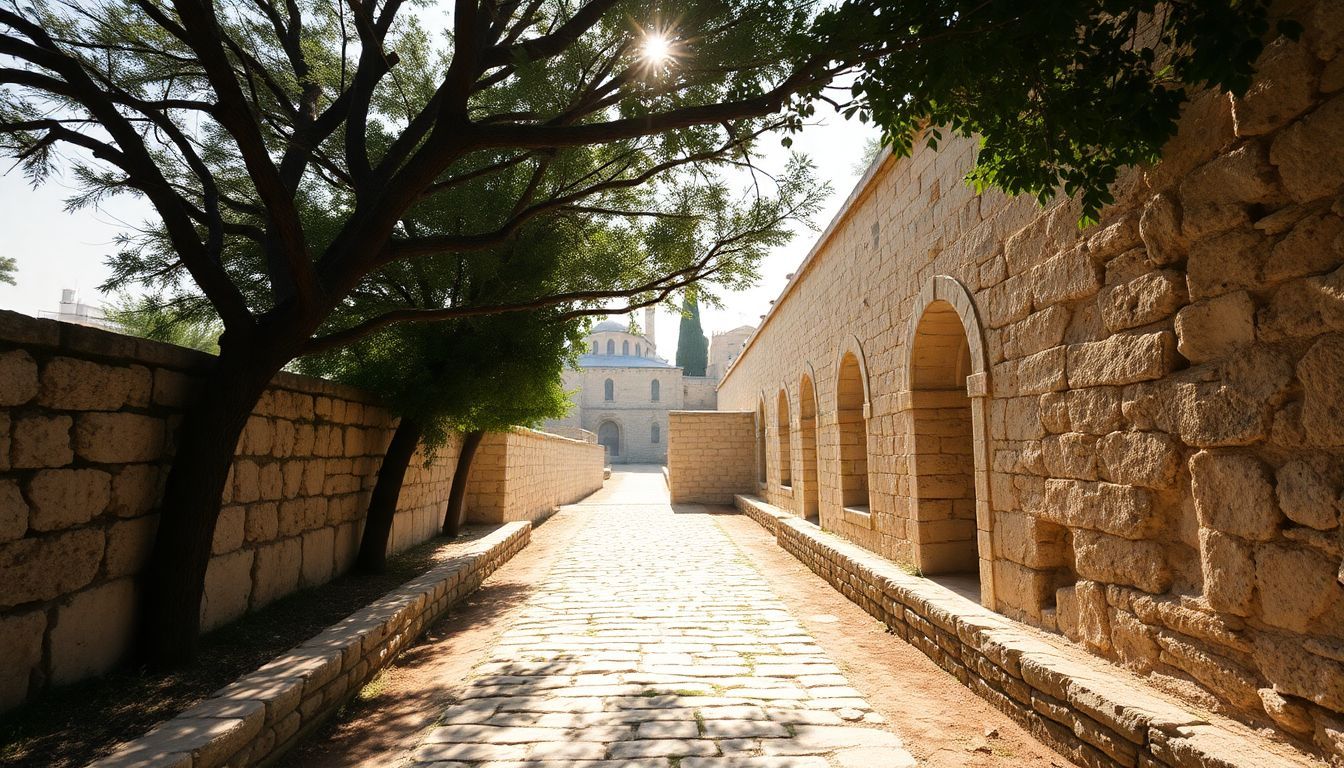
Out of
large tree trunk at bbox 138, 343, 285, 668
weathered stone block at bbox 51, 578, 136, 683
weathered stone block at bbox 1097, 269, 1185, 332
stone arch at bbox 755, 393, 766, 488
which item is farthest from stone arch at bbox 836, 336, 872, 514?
stone arch at bbox 755, 393, 766, 488

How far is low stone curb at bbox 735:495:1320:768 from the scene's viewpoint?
2.44 m

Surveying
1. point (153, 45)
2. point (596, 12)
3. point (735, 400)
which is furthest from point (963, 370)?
point (735, 400)

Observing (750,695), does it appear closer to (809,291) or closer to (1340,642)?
(1340,642)

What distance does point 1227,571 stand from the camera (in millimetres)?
2652

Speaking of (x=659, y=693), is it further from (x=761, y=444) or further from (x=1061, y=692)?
(x=761, y=444)

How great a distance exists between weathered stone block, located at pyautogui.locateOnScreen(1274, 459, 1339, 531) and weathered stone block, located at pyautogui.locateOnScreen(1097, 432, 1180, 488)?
0.54 m

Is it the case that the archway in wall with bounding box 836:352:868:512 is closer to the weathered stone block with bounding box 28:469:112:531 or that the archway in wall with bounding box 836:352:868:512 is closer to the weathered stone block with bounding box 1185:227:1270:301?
the weathered stone block with bounding box 1185:227:1270:301

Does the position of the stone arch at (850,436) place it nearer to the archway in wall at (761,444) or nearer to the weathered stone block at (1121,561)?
the weathered stone block at (1121,561)

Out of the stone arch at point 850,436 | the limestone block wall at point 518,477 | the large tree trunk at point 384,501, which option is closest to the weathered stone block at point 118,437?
the large tree trunk at point 384,501

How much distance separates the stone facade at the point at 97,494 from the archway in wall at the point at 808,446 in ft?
25.9

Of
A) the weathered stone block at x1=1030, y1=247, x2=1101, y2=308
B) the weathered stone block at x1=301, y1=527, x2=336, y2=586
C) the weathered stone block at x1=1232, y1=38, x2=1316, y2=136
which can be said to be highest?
the weathered stone block at x1=1232, y1=38, x2=1316, y2=136

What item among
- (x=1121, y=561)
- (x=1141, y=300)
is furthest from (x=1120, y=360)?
(x=1121, y=561)

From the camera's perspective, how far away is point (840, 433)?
885 centimetres

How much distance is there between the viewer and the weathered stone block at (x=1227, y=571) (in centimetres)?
257
